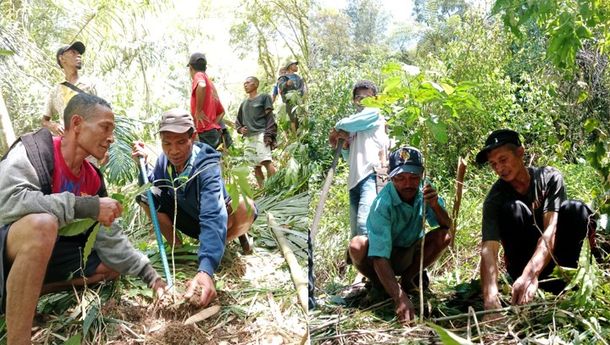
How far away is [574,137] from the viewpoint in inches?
36.9

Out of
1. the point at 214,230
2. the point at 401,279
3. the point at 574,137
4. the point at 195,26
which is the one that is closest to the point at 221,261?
the point at 214,230

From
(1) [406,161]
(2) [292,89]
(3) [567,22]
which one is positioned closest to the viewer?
(3) [567,22]

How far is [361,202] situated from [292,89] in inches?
13.3

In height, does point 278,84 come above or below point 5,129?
above

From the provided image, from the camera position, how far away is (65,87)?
43.0 inches

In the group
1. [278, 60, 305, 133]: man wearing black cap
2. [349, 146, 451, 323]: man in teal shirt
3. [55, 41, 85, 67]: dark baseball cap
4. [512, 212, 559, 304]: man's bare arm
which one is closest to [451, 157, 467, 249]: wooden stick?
[349, 146, 451, 323]: man in teal shirt

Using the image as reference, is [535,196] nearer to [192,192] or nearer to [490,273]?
[490,273]

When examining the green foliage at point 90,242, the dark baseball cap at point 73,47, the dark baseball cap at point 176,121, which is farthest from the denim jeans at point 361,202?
the dark baseball cap at point 73,47

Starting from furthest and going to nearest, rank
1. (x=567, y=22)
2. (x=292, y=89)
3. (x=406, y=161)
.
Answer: (x=292, y=89) < (x=406, y=161) < (x=567, y=22)

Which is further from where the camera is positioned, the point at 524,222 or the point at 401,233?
the point at 401,233

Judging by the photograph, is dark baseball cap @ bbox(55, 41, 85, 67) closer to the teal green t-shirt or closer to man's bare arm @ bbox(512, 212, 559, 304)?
the teal green t-shirt

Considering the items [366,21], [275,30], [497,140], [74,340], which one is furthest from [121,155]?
[497,140]

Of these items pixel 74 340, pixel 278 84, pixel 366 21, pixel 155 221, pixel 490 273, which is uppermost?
pixel 366 21

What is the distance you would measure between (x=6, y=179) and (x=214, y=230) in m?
0.40
